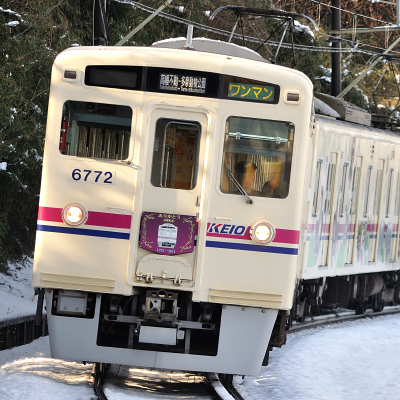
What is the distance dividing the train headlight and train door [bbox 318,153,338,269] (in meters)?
4.69

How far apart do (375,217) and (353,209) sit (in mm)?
1207

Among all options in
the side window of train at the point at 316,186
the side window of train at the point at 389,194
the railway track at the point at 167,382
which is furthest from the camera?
the side window of train at the point at 389,194

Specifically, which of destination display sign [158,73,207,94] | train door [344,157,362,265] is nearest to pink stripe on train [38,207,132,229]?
destination display sign [158,73,207,94]

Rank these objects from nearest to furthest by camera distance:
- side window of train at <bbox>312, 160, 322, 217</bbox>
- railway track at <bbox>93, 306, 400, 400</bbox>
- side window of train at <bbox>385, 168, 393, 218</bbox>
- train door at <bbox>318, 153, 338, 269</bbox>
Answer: railway track at <bbox>93, 306, 400, 400</bbox> < side window of train at <bbox>312, 160, 322, 217</bbox> < train door at <bbox>318, 153, 338, 269</bbox> < side window of train at <bbox>385, 168, 393, 218</bbox>

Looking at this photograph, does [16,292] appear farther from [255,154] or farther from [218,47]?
[255,154]

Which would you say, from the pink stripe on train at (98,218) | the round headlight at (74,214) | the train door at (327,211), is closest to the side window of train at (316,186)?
the train door at (327,211)

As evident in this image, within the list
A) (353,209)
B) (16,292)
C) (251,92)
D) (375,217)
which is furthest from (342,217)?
(251,92)

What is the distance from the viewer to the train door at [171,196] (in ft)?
25.1

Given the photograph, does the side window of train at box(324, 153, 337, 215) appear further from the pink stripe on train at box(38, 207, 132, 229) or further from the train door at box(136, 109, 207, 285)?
the pink stripe on train at box(38, 207, 132, 229)

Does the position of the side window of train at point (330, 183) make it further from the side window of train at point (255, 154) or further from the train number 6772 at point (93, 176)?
the train number 6772 at point (93, 176)

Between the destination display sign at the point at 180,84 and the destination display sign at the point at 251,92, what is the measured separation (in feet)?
0.85

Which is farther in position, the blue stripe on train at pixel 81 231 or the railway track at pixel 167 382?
the railway track at pixel 167 382

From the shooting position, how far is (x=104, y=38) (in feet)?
44.5

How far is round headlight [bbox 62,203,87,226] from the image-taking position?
25.2 ft
